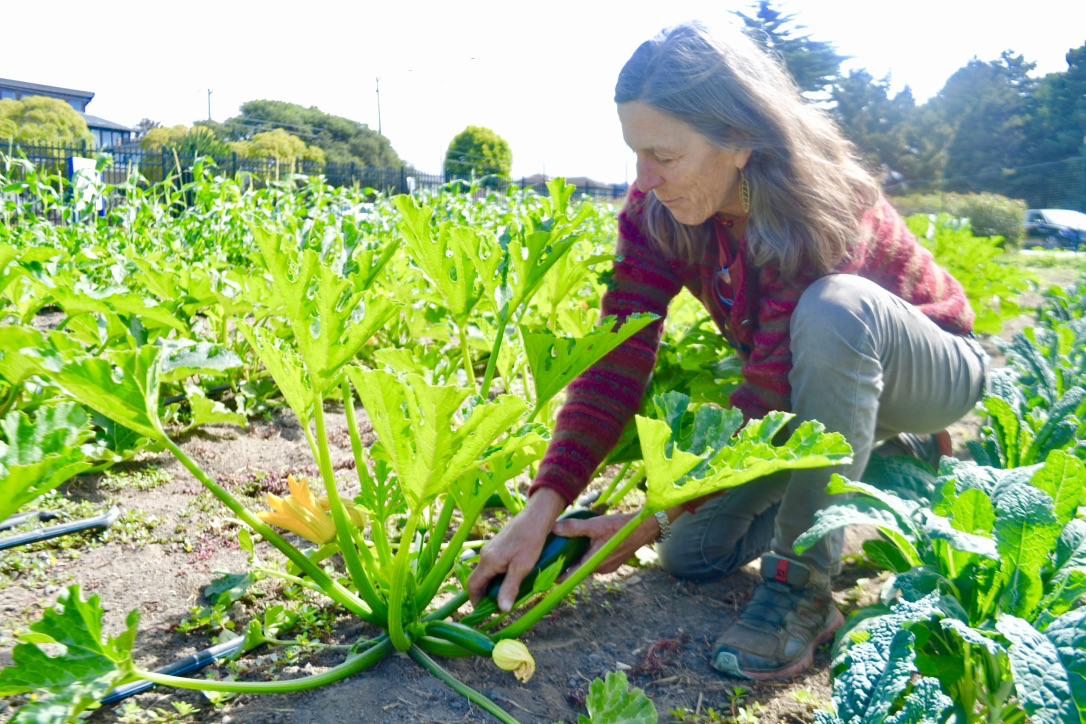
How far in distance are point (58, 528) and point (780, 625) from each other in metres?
1.67

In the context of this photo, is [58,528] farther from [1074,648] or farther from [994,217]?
[994,217]

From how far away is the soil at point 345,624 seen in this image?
1.58 meters

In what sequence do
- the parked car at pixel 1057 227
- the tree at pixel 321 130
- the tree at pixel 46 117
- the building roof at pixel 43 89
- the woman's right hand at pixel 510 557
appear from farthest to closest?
the building roof at pixel 43 89, the tree at pixel 321 130, the tree at pixel 46 117, the parked car at pixel 1057 227, the woman's right hand at pixel 510 557

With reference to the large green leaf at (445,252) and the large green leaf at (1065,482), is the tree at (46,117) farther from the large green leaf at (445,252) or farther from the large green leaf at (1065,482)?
the large green leaf at (1065,482)

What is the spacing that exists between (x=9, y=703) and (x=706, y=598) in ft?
4.82

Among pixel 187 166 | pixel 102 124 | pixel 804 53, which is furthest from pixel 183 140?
pixel 102 124

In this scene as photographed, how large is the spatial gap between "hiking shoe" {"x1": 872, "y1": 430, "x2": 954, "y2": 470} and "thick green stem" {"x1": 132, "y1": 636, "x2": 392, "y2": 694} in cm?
158

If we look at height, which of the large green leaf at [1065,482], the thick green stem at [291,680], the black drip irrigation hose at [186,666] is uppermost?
the large green leaf at [1065,482]

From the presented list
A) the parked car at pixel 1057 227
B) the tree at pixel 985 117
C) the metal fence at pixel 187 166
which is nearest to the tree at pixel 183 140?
the metal fence at pixel 187 166

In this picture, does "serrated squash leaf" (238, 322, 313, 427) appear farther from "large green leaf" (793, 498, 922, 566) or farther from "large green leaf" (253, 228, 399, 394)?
"large green leaf" (793, 498, 922, 566)

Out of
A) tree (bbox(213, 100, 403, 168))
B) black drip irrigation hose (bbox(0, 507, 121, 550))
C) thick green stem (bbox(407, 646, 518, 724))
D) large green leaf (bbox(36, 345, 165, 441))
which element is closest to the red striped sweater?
thick green stem (bbox(407, 646, 518, 724))

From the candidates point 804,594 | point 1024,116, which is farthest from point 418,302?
point 1024,116

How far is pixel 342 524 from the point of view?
1.61 meters

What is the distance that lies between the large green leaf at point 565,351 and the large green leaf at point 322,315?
0.28 meters
